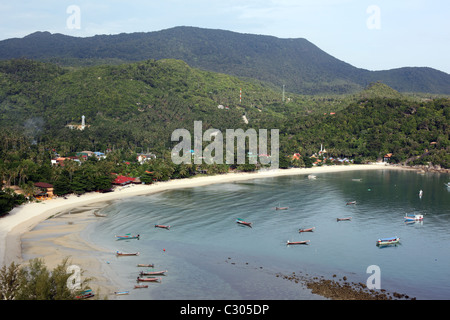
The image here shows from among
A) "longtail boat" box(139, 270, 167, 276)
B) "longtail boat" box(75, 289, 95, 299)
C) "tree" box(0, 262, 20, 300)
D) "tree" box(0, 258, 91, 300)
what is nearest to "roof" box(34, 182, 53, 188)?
"longtail boat" box(139, 270, 167, 276)

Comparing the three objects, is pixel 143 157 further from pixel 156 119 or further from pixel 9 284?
pixel 9 284

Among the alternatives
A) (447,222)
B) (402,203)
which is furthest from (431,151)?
(447,222)

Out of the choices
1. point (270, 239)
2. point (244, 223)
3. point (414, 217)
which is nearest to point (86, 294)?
point (270, 239)

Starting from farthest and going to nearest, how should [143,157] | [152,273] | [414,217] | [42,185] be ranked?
[143,157]
[42,185]
[414,217]
[152,273]

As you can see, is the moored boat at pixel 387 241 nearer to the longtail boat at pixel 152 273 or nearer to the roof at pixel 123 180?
the longtail boat at pixel 152 273

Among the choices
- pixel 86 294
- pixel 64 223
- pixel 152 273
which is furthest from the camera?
pixel 64 223

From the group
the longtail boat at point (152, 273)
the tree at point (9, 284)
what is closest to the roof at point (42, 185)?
the longtail boat at point (152, 273)
